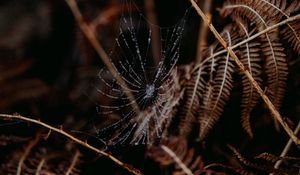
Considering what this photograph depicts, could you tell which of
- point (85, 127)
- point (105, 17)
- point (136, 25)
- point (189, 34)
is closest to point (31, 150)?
point (85, 127)

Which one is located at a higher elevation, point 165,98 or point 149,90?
point 149,90

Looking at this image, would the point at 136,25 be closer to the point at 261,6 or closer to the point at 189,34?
the point at 189,34

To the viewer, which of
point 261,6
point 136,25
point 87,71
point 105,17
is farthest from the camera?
point 136,25

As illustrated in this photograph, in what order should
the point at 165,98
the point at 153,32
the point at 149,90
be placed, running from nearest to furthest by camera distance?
1. the point at 165,98
2. the point at 149,90
3. the point at 153,32

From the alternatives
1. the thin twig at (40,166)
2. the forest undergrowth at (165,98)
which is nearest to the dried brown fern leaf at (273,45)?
the forest undergrowth at (165,98)

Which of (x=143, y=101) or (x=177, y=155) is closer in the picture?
(x=177, y=155)

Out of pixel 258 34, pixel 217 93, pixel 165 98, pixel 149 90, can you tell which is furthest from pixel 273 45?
pixel 149 90

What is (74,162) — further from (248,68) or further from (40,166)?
(248,68)

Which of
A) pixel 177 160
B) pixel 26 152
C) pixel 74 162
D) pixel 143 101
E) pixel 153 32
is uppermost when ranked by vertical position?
pixel 153 32

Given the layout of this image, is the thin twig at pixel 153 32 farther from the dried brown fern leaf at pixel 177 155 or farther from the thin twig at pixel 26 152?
the thin twig at pixel 26 152
